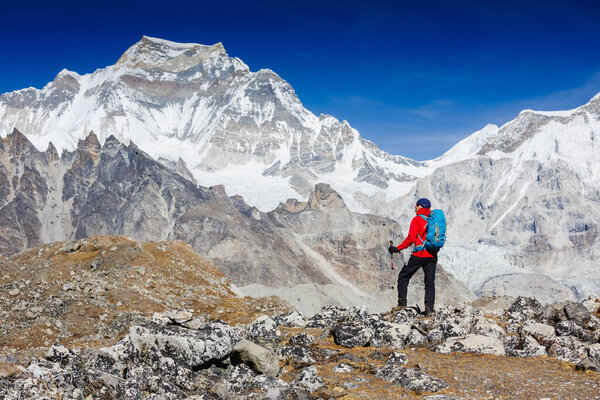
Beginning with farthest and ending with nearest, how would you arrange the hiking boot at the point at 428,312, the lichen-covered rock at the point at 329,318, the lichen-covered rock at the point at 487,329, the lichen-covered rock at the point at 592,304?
the lichen-covered rock at the point at 592,304
the lichen-covered rock at the point at 329,318
the hiking boot at the point at 428,312
the lichen-covered rock at the point at 487,329

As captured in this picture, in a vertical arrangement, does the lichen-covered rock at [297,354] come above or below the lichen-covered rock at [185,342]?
below

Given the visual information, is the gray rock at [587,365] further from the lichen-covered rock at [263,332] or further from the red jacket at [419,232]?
the lichen-covered rock at [263,332]

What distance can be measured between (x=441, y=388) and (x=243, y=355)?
3.83m

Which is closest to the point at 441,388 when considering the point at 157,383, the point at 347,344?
the point at 347,344

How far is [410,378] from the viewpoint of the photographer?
31.8 ft

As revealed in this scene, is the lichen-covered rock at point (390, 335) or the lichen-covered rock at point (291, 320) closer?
the lichen-covered rock at point (390, 335)

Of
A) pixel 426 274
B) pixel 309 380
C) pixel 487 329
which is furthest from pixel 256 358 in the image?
pixel 426 274

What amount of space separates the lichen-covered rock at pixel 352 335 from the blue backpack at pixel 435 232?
3.61m

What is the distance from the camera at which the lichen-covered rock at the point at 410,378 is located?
926cm

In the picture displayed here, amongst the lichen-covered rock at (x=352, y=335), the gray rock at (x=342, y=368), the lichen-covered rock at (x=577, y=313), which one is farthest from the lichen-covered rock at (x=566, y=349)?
the gray rock at (x=342, y=368)

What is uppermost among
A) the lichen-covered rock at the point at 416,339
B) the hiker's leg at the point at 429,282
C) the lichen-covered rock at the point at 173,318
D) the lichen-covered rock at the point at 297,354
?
the hiker's leg at the point at 429,282

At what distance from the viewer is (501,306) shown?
2048cm

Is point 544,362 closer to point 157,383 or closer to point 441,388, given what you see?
point 441,388

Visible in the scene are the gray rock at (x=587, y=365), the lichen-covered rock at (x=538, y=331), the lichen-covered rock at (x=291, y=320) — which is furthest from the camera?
the lichen-covered rock at (x=291, y=320)
